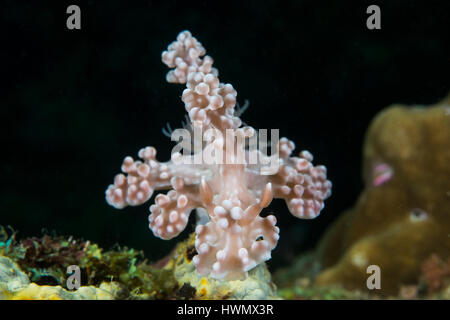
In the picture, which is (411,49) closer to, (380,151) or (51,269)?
(380,151)

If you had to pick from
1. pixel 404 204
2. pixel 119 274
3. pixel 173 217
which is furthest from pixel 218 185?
pixel 404 204

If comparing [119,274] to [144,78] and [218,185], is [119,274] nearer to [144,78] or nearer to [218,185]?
[218,185]

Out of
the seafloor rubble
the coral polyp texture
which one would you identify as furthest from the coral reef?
the seafloor rubble

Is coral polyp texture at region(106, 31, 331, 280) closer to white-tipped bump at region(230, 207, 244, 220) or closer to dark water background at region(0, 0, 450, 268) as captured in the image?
white-tipped bump at region(230, 207, 244, 220)

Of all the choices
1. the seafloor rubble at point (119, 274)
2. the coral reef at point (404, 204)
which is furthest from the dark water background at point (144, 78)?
the seafloor rubble at point (119, 274)

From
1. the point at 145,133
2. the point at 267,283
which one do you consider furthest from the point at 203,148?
the point at 145,133
